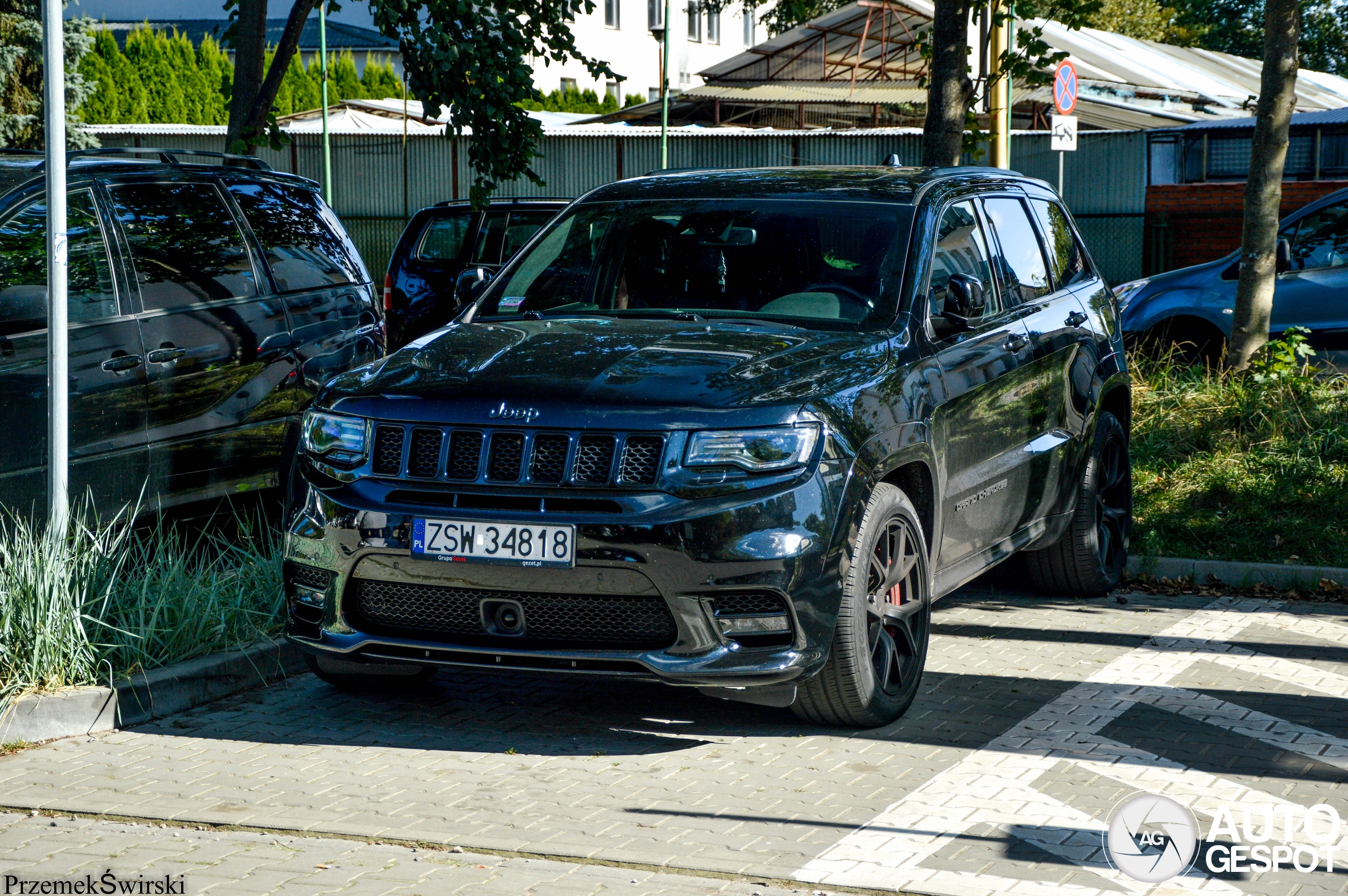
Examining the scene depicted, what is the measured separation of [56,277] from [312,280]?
2.18m

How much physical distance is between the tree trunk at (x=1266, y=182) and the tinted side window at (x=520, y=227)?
6592mm

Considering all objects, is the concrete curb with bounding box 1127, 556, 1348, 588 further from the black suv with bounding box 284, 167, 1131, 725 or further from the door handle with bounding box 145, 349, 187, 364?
the door handle with bounding box 145, 349, 187, 364

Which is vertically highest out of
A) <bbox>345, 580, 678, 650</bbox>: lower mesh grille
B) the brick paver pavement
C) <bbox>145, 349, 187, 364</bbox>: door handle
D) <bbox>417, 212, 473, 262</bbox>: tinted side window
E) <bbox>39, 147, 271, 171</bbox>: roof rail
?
<bbox>39, 147, 271, 171</bbox>: roof rail

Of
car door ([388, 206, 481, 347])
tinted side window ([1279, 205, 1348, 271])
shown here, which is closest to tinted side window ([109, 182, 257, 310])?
car door ([388, 206, 481, 347])

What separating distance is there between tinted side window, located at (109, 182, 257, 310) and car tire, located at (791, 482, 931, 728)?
366 cm

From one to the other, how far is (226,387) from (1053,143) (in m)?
9.91

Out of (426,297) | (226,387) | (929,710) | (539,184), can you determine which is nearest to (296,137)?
(426,297)

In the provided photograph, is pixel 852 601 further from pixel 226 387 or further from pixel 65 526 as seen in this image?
pixel 226 387

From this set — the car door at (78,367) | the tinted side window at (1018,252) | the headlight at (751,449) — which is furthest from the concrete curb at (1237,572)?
the car door at (78,367)

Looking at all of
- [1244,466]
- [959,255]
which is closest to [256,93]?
[1244,466]

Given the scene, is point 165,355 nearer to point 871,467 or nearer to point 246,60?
point 871,467

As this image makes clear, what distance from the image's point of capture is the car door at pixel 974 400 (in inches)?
232

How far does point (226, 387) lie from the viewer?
7410 mm

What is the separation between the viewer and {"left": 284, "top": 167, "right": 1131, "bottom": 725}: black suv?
4871 mm
